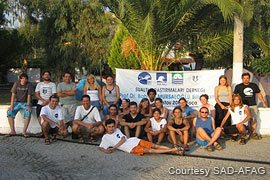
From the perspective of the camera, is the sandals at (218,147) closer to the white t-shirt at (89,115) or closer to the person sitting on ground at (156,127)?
the person sitting on ground at (156,127)

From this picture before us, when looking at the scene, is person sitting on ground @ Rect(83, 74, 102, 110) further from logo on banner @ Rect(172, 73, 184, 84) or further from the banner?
logo on banner @ Rect(172, 73, 184, 84)

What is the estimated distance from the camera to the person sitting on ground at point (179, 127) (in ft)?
22.1

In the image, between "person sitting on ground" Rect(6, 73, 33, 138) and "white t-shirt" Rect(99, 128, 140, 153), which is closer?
"white t-shirt" Rect(99, 128, 140, 153)

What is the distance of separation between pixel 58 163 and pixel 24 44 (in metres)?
29.7

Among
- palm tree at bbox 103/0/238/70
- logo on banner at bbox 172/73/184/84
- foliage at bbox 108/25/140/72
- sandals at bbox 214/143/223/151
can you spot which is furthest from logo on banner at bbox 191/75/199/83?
foliage at bbox 108/25/140/72

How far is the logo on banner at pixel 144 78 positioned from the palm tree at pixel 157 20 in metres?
1.12

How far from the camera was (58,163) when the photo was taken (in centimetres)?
578

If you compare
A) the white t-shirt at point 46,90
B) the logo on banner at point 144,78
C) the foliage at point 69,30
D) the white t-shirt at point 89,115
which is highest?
the foliage at point 69,30

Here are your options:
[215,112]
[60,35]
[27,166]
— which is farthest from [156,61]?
[60,35]

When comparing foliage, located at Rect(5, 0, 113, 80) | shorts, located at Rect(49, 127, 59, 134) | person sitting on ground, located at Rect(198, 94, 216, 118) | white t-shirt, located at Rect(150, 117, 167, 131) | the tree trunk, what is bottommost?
shorts, located at Rect(49, 127, 59, 134)

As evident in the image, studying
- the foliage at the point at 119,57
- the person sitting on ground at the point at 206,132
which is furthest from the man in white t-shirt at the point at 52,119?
the foliage at the point at 119,57

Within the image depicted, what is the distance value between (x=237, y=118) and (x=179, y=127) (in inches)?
60.4

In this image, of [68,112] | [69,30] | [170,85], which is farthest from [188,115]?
[69,30]

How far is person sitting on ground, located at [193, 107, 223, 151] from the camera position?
6594 millimetres
